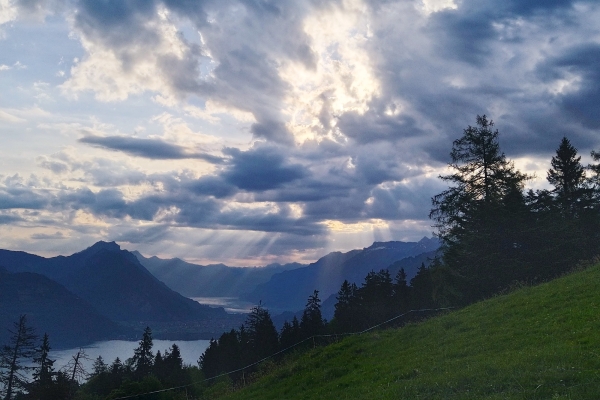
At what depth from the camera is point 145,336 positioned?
81938 mm

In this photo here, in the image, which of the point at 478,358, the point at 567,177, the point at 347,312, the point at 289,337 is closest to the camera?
the point at 478,358

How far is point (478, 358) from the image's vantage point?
49.2ft

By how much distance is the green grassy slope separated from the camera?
38.5 feet

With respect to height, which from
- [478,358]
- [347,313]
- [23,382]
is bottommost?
[23,382]

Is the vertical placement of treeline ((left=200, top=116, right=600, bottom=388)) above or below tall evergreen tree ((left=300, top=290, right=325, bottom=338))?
above

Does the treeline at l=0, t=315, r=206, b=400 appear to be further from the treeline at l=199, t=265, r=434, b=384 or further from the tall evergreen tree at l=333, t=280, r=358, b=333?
the tall evergreen tree at l=333, t=280, r=358, b=333

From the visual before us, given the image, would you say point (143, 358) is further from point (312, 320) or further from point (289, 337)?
point (312, 320)

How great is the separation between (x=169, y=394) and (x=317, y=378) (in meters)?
16.5

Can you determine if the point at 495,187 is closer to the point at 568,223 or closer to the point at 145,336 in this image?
the point at 568,223

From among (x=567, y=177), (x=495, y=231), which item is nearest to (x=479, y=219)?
(x=495, y=231)

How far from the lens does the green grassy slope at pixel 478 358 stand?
11750 millimetres

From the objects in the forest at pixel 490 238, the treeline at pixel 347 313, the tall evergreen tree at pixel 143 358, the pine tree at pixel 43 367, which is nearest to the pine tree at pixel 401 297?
the treeline at pixel 347 313

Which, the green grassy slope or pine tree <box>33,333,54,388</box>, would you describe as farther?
pine tree <box>33,333,54,388</box>

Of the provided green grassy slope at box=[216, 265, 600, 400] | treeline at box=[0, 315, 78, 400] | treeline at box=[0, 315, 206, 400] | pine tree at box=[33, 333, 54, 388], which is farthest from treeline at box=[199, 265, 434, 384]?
green grassy slope at box=[216, 265, 600, 400]
